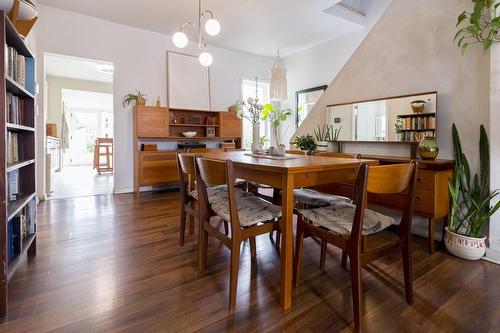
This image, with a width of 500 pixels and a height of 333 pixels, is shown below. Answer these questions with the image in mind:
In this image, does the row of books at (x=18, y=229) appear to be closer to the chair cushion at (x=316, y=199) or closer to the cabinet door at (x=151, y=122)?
the chair cushion at (x=316, y=199)

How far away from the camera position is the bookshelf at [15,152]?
130 cm

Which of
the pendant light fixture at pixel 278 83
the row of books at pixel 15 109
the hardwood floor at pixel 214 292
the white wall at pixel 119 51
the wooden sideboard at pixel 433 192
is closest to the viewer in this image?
the hardwood floor at pixel 214 292

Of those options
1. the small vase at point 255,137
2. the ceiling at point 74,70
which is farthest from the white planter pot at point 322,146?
the ceiling at point 74,70

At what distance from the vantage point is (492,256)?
1.99 meters

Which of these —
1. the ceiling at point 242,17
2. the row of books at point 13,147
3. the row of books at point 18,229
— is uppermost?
the ceiling at point 242,17

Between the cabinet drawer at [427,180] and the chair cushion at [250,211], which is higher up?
the cabinet drawer at [427,180]

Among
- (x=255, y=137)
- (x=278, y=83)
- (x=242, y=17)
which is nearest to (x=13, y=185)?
(x=255, y=137)

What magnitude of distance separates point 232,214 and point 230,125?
13.2ft

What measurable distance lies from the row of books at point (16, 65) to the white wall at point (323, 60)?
14.5 feet

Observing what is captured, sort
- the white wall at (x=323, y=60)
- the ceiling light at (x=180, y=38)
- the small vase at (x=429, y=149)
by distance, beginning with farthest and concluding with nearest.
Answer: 1. the white wall at (x=323, y=60)
2. the ceiling light at (x=180, y=38)
3. the small vase at (x=429, y=149)

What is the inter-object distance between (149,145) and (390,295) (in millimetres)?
4022

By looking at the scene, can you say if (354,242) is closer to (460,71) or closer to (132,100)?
(460,71)

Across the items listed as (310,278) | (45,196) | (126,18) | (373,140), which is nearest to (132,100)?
(126,18)

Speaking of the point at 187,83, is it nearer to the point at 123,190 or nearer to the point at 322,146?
the point at 123,190
